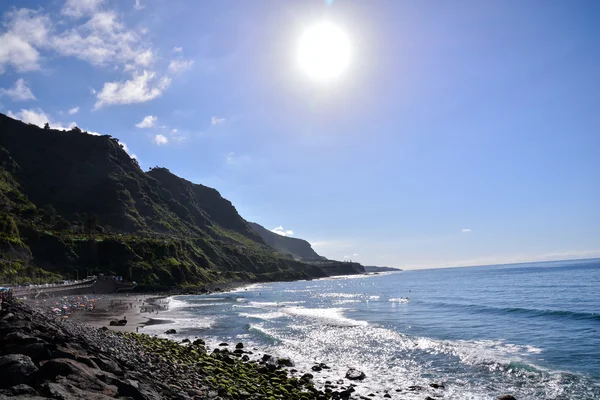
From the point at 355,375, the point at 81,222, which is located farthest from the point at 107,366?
the point at 81,222

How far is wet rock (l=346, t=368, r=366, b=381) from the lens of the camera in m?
24.9

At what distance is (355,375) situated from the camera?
82.7 ft

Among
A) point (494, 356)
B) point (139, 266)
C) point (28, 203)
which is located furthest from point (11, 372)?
point (28, 203)

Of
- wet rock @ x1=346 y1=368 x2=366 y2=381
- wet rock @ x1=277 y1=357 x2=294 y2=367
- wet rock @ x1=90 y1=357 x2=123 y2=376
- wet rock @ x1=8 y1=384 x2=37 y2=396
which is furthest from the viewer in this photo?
wet rock @ x1=277 y1=357 x2=294 y2=367

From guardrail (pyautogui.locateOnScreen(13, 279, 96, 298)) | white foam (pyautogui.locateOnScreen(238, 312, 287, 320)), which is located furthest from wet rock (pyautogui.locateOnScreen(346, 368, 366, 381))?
guardrail (pyautogui.locateOnScreen(13, 279, 96, 298))

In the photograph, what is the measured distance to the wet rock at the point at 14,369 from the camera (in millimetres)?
11266

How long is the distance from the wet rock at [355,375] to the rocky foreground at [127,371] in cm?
230

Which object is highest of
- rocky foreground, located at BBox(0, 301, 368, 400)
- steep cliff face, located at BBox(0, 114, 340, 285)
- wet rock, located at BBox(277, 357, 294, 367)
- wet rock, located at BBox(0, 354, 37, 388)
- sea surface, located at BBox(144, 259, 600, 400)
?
steep cliff face, located at BBox(0, 114, 340, 285)

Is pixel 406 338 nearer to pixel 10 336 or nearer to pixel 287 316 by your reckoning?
pixel 287 316

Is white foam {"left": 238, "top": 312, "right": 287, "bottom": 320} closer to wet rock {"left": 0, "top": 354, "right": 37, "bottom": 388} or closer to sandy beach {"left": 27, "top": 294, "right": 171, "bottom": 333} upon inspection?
sandy beach {"left": 27, "top": 294, "right": 171, "bottom": 333}

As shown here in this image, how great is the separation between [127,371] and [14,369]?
6.25m

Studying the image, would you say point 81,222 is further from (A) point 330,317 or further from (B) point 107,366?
(B) point 107,366

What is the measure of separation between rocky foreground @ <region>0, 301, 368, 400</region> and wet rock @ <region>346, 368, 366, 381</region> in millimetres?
2302

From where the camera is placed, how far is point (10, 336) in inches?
605
